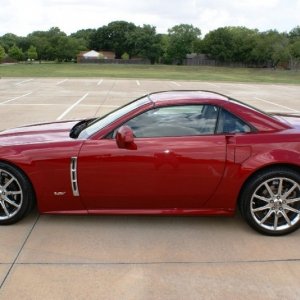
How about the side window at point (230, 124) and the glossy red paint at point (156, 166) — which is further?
the side window at point (230, 124)

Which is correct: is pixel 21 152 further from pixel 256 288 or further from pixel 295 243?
pixel 295 243

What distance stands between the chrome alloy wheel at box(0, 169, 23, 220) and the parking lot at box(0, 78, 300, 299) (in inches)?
7.1

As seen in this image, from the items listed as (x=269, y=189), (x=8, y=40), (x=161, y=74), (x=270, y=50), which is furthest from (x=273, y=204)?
(x=8, y=40)

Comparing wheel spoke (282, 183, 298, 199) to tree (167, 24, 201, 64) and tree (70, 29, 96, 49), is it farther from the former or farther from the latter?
tree (70, 29, 96, 49)

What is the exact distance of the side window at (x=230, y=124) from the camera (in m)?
3.96

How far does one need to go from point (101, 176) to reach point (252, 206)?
4.80ft

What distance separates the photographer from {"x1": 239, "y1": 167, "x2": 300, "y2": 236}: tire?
12.8 feet

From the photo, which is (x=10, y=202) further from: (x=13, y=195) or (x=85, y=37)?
(x=85, y=37)

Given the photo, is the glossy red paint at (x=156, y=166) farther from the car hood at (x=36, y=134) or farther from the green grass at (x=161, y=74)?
the green grass at (x=161, y=74)

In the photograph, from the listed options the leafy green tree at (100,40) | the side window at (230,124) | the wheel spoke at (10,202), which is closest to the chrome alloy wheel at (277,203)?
the side window at (230,124)

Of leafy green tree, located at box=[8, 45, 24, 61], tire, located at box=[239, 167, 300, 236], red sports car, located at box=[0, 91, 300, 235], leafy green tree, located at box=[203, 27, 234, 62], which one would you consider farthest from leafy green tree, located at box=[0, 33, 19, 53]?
tire, located at box=[239, 167, 300, 236]

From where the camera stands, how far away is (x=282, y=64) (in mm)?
93875

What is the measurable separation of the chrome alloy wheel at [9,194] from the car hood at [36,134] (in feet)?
1.14

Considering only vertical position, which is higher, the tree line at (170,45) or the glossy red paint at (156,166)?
the tree line at (170,45)
